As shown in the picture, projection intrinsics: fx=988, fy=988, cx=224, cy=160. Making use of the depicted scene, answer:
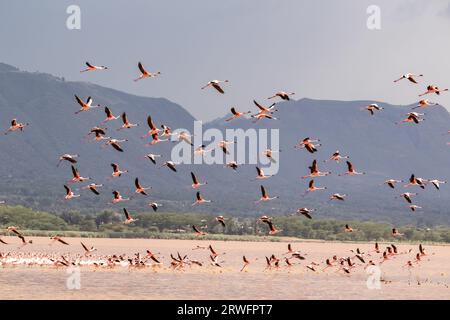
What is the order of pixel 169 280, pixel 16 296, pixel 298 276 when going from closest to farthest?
pixel 16 296 < pixel 169 280 < pixel 298 276

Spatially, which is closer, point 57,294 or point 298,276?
point 57,294

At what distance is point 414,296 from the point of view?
55812 mm

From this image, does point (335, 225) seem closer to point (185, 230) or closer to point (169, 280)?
point (185, 230)

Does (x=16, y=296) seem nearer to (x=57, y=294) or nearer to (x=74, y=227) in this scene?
(x=57, y=294)

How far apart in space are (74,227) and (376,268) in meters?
96.4

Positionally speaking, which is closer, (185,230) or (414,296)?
(414,296)
